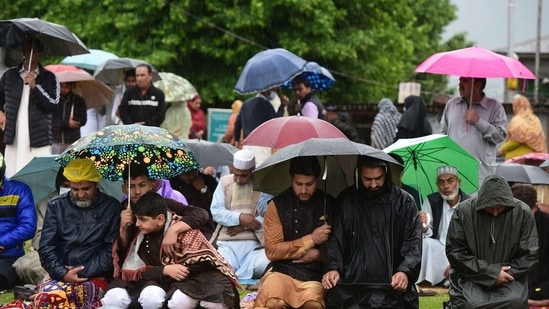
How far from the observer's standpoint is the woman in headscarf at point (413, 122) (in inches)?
693

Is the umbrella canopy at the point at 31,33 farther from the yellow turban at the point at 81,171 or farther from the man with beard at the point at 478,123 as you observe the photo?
the man with beard at the point at 478,123

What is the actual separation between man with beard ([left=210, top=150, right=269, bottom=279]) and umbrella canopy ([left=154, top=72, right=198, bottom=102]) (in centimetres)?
708

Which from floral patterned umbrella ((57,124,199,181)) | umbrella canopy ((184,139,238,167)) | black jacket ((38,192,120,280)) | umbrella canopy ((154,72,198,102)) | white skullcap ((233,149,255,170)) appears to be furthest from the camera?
umbrella canopy ((154,72,198,102))

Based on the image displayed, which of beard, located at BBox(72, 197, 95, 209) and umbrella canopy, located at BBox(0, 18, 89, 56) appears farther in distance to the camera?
umbrella canopy, located at BBox(0, 18, 89, 56)

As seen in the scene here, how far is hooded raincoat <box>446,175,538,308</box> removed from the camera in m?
8.91

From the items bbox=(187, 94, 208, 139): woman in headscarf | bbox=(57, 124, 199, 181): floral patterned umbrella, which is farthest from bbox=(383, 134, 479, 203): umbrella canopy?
bbox=(187, 94, 208, 139): woman in headscarf

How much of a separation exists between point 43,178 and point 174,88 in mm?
7789

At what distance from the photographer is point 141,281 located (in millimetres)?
9172

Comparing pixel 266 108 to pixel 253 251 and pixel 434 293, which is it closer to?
pixel 253 251

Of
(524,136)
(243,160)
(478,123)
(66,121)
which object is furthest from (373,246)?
(524,136)

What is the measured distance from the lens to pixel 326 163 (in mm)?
9586

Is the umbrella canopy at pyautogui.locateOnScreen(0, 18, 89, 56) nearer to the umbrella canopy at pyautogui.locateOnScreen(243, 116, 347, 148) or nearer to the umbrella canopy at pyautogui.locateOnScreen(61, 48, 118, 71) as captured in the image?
the umbrella canopy at pyautogui.locateOnScreen(243, 116, 347, 148)

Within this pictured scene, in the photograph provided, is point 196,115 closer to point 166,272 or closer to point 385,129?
point 385,129

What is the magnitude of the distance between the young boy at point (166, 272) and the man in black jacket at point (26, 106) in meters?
3.60
